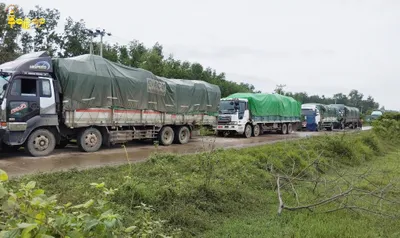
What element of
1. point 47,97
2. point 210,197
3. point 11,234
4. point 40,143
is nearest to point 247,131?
point 47,97

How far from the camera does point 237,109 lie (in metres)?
19.7

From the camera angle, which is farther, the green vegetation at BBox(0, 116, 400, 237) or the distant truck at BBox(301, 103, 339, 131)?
the distant truck at BBox(301, 103, 339, 131)

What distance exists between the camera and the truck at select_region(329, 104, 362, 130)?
34812 mm

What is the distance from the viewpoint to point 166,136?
14.2 metres

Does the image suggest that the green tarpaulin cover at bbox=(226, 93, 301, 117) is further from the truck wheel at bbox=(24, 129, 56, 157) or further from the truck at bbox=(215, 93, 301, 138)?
the truck wheel at bbox=(24, 129, 56, 157)

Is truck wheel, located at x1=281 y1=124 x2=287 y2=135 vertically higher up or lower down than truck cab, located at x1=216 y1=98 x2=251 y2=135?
lower down

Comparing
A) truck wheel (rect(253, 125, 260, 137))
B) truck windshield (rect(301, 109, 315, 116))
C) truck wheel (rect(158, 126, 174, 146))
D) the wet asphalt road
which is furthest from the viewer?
truck windshield (rect(301, 109, 315, 116))

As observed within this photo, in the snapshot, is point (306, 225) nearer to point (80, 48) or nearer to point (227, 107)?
point (227, 107)

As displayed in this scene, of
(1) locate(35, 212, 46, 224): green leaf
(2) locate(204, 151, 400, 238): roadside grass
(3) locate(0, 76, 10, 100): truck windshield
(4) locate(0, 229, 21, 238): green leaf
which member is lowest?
(2) locate(204, 151, 400, 238): roadside grass

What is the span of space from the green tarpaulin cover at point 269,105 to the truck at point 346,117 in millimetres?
10465

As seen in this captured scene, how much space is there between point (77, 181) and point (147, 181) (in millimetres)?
1336

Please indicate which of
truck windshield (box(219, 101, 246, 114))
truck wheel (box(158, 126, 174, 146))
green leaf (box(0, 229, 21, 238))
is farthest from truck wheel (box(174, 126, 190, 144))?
green leaf (box(0, 229, 21, 238))

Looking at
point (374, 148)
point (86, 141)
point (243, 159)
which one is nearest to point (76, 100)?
point (86, 141)

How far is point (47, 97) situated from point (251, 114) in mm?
12924
